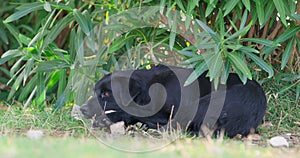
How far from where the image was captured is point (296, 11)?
496cm

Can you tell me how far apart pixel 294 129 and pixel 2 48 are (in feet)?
14.8

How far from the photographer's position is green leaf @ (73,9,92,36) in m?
4.97

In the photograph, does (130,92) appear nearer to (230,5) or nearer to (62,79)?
(230,5)

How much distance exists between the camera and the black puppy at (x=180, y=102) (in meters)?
4.18

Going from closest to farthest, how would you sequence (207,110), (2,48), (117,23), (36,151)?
(36,151) → (207,110) → (117,23) → (2,48)

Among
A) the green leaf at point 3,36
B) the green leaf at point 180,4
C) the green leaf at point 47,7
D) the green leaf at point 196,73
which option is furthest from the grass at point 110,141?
the green leaf at point 3,36

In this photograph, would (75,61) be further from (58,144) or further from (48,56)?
(58,144)

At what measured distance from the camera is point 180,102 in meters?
4.27

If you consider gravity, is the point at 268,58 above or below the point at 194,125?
above

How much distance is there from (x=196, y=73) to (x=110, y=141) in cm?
91

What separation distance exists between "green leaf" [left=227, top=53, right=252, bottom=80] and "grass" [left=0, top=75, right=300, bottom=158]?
1.70 ft

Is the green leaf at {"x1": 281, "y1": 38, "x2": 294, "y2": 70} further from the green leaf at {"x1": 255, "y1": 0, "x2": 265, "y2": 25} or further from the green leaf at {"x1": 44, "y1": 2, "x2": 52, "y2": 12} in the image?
the green leaf at {"x1": 44, "y1": 2, "x2": 52, "y2": 12}

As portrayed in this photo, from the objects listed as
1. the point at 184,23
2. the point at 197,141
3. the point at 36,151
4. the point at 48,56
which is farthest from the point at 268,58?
the point at 36,151

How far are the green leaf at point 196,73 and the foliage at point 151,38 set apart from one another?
39mm
